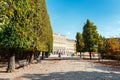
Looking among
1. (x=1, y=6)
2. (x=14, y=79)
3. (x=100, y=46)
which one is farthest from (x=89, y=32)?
(x=1, y=6)

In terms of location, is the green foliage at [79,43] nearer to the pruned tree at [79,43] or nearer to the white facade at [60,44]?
the pruned tree at [79,43]

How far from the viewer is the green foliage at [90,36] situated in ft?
186

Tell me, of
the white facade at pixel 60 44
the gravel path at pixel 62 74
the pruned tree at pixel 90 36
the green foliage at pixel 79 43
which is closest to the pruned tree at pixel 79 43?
the green foliage at pixel 79 43

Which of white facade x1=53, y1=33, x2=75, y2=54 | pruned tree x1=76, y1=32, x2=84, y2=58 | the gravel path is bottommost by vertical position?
the gravel path

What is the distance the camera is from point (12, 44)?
18.9m

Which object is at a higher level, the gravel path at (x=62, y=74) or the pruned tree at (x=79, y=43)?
the pruned tree at (x=79, y=43)

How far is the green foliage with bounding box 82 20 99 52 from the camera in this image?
186ft

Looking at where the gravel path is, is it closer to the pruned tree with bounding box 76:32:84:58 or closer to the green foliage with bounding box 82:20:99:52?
the green foliage with bounding box 82:20:99:52

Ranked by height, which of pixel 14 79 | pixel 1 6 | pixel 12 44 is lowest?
pixel 14 79

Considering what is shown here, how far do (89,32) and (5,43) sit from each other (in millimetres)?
41446

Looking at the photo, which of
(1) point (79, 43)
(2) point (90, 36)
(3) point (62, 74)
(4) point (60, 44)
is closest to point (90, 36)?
(2) point (90, 36)

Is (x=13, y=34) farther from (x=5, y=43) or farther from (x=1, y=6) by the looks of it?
(x=1, y=6)

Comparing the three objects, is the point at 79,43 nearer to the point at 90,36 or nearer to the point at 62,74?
the point at 90,36

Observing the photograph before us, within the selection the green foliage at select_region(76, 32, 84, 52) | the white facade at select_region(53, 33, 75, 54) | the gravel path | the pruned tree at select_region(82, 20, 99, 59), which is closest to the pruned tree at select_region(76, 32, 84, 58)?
the green foliage at select_region(76, 32, 84, 52)
